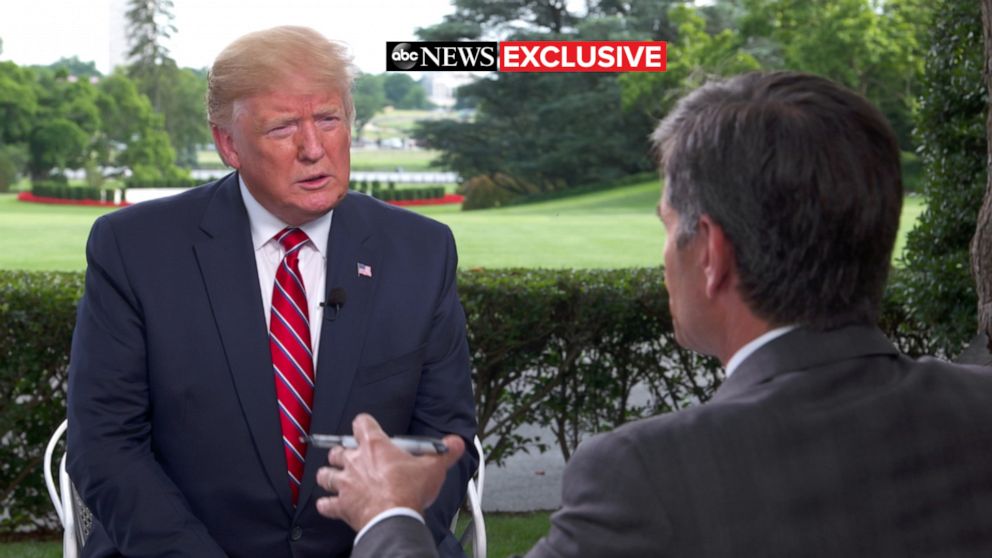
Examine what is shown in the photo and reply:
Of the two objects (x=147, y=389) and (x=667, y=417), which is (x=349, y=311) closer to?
(x=147, y=389)

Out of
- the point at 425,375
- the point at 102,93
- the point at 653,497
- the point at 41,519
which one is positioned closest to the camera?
the point at 653,497

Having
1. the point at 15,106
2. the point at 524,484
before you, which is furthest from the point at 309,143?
Answer: the point at 15,106

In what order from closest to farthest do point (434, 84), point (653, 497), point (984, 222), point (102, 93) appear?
point (653, 497) → point (984, 222) → point (102, 93) → point (434, 84)

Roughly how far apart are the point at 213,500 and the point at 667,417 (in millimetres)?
1407

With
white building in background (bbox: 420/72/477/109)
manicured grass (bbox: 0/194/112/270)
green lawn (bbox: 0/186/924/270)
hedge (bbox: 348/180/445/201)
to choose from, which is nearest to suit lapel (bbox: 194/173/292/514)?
green lawn (bbox: 0/186/924/270)

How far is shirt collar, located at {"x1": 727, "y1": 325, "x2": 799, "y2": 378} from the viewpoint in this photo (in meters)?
1.52

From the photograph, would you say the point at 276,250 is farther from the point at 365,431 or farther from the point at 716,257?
the point at 716,257

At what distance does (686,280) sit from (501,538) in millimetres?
4061

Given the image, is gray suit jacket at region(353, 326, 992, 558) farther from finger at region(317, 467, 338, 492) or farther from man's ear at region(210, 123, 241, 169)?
man's ear at region(210, 123, 241, 169)

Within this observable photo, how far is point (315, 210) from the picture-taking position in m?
2.63

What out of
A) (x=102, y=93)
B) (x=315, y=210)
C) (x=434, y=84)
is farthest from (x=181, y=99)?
(x=315, y=210)

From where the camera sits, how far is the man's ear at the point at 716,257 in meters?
1.48

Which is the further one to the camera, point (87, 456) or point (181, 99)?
point (181, 99)

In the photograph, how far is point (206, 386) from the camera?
2547 mm
